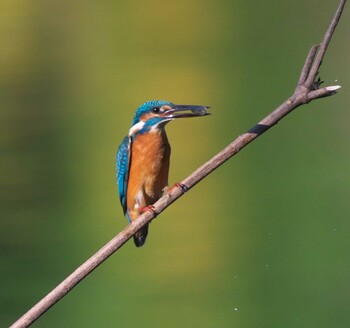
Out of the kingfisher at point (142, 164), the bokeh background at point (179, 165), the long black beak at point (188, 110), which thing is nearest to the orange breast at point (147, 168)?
the kingfisher at point (142, 164)

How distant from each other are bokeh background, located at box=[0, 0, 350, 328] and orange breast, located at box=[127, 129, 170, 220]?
0.63 meters

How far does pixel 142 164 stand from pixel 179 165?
0.70 meters

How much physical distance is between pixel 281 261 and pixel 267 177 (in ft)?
0.95

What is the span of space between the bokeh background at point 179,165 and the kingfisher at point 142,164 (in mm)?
600

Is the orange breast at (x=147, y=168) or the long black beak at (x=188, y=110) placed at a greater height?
the long black beak at (x=188, y=110)

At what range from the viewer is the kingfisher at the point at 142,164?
1.76 m

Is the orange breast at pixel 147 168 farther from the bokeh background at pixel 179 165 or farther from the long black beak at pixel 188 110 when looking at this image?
the bokeh background at pixel 179 165

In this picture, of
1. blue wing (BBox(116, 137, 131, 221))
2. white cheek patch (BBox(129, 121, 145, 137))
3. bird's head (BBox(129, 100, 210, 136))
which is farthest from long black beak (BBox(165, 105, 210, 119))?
blue wing (BBox(116, 137, 131, 221))

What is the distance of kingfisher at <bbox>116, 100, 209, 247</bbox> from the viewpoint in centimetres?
176

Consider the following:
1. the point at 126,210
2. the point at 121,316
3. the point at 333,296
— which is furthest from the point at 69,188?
the point at 333,296

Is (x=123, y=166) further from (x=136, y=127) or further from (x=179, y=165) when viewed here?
(x=179, y=165)

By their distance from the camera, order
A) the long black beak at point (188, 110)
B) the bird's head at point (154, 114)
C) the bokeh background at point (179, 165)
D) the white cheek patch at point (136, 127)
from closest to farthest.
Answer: the long black beak at point (188, 110), the bird's head at point (154, 114), the white cheek patch at point (136, 127), the bokeh background at point (179, 165)

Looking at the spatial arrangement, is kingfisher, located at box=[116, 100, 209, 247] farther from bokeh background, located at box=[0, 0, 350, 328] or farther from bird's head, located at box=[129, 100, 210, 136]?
bokeh background, located at box=[0, 0, 350, 328]

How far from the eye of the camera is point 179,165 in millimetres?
2494
